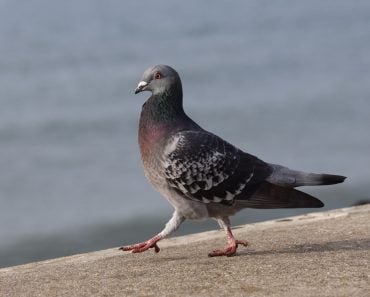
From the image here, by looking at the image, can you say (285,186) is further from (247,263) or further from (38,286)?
(38,286)

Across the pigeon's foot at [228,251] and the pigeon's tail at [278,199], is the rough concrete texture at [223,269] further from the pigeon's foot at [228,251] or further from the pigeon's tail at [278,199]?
the pigeon's tail at [278,199]

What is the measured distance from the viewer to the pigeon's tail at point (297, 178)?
6914 mm

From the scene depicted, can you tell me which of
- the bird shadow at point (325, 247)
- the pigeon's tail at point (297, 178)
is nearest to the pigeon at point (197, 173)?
the pigeon's tail at point (297, 178)

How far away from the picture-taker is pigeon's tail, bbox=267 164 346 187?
6.91m

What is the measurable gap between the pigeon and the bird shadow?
246 mm

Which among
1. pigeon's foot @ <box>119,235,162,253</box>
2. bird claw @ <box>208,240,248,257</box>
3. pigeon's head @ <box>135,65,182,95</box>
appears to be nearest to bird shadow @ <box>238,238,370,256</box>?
bird claw @ <box>208,240,248,257</box>

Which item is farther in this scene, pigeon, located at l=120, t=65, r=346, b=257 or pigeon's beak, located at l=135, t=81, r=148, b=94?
pigeon's beak, located at l=135, t=81, r=148, b=94

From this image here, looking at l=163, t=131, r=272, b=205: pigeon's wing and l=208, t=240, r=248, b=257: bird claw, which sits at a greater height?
l=163, t=131, r=272, b=205: pigeon's wing

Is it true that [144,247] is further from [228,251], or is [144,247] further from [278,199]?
[278,199]

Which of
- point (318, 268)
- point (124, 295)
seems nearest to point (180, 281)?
point (124, 295)

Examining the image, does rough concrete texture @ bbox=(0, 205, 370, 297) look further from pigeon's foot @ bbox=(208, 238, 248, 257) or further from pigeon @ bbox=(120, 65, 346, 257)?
pigeon @ bbox=(120, 65, 346, 257)

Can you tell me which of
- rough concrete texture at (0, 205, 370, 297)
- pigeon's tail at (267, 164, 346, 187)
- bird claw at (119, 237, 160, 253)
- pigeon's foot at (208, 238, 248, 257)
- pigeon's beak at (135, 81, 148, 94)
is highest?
pigeon's beak at (135, 81, 148, 94)

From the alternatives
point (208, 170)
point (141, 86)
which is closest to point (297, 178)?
point (208, 170)

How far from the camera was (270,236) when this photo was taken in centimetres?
775
